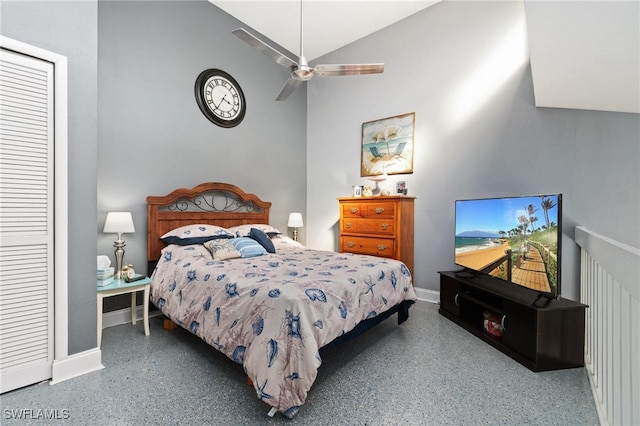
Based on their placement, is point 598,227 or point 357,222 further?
point 357,222

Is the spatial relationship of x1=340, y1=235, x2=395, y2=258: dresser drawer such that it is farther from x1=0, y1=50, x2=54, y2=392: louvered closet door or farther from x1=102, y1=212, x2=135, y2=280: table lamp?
x1=0, y1=50, x2=54, y2=392: louvered closet door

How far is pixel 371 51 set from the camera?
4.37 meters

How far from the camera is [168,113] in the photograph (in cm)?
332

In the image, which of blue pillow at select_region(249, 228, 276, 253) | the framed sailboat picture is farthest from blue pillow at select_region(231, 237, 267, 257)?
the framed sailboat picture

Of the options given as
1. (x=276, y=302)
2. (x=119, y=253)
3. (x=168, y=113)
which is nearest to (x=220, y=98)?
(x=168, y=113)

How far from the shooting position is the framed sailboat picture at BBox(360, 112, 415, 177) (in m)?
3.97

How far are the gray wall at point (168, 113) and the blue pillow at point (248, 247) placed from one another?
103cm

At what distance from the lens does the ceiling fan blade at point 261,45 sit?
2.12m

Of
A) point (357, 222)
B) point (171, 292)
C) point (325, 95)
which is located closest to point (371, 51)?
point (325, 95)

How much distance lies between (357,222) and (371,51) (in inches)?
104

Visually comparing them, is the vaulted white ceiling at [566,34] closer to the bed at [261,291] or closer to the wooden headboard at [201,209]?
the bed at [261,291]

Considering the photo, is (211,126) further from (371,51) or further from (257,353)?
(257,353)

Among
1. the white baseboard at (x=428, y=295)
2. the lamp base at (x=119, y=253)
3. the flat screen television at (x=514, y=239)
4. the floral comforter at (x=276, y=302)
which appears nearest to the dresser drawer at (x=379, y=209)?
the flat screen television at (x=514, y=239)

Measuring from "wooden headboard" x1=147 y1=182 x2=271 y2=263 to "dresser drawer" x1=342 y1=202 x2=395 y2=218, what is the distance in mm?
1190
